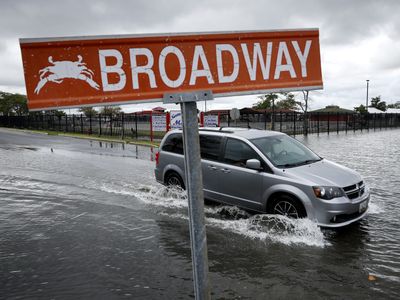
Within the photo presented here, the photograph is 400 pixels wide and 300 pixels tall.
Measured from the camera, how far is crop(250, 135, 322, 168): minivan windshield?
251 inches

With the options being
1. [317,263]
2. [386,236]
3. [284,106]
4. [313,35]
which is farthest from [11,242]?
[284,106]

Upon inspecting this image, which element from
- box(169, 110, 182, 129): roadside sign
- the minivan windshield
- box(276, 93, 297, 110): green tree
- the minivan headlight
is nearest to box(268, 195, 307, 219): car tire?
the minivan headlight

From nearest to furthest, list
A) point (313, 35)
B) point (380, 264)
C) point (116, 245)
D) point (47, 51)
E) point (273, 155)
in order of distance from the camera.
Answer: point (47, 51) < point (313, 35) < point (380, 264) < point (116, 245) < point (273, 155)

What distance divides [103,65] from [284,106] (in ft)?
156

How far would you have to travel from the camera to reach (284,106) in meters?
47.6

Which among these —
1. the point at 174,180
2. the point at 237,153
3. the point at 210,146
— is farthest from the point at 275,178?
the point at 174,180

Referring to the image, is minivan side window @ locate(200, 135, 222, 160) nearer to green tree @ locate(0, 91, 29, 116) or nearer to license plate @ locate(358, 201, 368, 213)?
license plate @ locate(358, 201, 368, 213)

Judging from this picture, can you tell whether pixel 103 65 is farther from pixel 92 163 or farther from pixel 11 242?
pixel 92 163

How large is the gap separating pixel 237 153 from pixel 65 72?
16.8 ft

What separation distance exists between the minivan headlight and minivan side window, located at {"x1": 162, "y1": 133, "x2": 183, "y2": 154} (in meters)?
3.40

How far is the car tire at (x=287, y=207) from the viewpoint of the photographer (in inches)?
223

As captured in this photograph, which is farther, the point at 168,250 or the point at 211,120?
the point at 211,120

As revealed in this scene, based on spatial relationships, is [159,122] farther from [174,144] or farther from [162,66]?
[162,66]

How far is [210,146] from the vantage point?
737 centimetres
